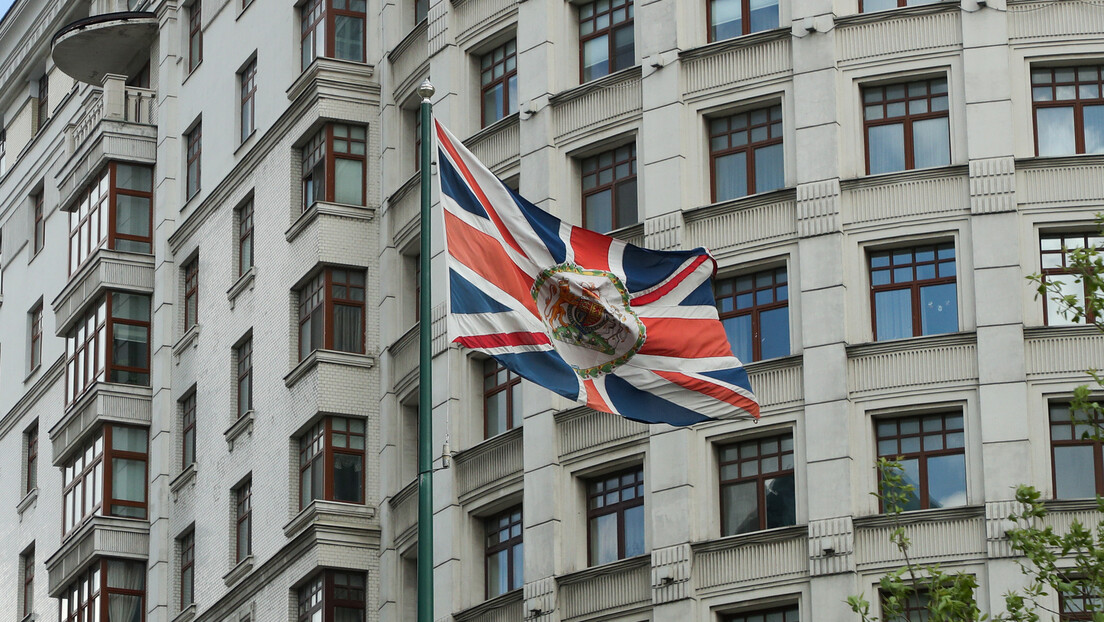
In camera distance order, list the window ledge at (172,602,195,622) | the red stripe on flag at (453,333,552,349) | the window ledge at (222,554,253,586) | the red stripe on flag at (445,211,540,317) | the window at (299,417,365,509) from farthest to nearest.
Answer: the window ledge at (172,602,195,622)
the window ledge at (222,554,253,586)
the window at (299,417,365,509)
the red stripe on flag at (445,211,540,317)
the red stripe on flag at (453,333,552,349)

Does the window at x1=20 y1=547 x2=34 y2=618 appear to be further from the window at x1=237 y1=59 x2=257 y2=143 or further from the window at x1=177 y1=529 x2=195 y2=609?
the window at x1=237 y1=59 x2=257 y2=143

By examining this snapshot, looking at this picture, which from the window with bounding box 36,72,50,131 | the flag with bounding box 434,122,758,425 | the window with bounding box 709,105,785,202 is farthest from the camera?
the window with bounding box 36,72,50,131

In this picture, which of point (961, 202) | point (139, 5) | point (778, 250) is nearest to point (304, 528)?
point (778, 250)

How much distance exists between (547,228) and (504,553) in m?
15.6

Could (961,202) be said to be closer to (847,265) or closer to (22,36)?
(847,265)

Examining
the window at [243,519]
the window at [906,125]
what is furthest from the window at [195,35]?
the window at [906,125]

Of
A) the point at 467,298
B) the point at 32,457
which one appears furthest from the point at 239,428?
the point at 467,298

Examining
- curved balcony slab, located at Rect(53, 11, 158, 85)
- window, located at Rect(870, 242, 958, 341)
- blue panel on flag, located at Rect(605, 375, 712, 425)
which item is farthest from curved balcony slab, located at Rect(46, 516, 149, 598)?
blue panel on flag, located at Rect(605, 375, 712, 425)

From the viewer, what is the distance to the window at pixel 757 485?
4409cm

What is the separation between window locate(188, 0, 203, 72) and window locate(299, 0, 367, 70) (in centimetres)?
734

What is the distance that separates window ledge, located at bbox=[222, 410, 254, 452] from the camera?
5462 cm

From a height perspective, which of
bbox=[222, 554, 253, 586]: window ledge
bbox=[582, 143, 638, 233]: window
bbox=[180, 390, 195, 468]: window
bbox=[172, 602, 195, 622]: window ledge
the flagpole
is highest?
bbox=[582, 143, 638, 233]: window

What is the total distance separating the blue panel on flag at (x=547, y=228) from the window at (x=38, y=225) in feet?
132

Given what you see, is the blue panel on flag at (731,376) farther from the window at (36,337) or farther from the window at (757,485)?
the window at (36,337)
